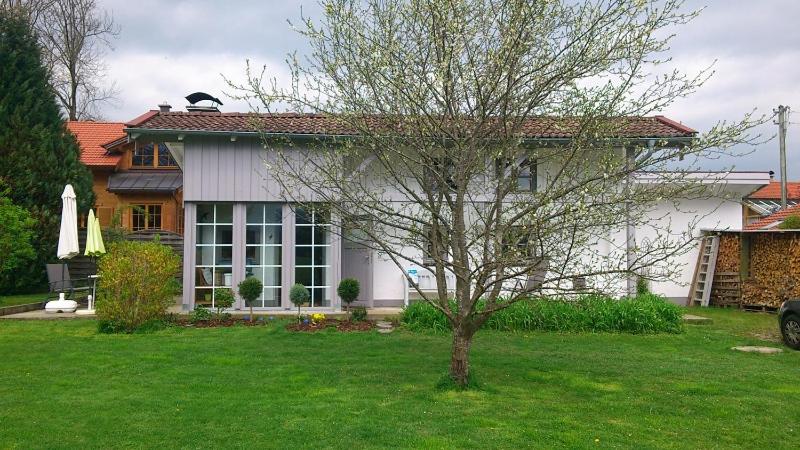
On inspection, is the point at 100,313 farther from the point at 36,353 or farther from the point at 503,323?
the point at 503,323

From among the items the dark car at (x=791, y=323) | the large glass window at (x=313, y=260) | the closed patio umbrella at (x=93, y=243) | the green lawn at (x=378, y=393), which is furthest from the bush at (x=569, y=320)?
the closed patio umbrella at (x=93, y=243)

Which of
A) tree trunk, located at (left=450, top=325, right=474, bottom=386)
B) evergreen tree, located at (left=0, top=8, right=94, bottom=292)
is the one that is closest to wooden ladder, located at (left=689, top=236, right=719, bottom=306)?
tree trunk, located at (left=450, top=325, right=474, bottom=386)

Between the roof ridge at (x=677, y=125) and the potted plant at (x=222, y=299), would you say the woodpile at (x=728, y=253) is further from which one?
the potted plant at (x=222, y=299)

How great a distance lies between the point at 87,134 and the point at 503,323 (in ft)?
77.7

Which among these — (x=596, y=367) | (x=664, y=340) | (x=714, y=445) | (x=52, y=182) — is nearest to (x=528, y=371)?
(x=596, y=367)

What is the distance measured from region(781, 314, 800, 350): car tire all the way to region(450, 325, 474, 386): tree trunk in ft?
21.3

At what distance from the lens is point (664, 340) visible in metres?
10.6

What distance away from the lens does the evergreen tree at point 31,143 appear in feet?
57.8

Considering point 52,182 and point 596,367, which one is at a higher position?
point 52,182

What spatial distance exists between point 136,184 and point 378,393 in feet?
69.1

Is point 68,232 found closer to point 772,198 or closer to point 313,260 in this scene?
point 313,260

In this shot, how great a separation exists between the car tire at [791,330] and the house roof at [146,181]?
2096 cm

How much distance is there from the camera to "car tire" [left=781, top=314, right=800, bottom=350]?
33.1ft

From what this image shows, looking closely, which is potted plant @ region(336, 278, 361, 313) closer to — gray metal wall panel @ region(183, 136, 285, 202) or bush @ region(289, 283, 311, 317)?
bush @ region(289, 283, 311, 317)
